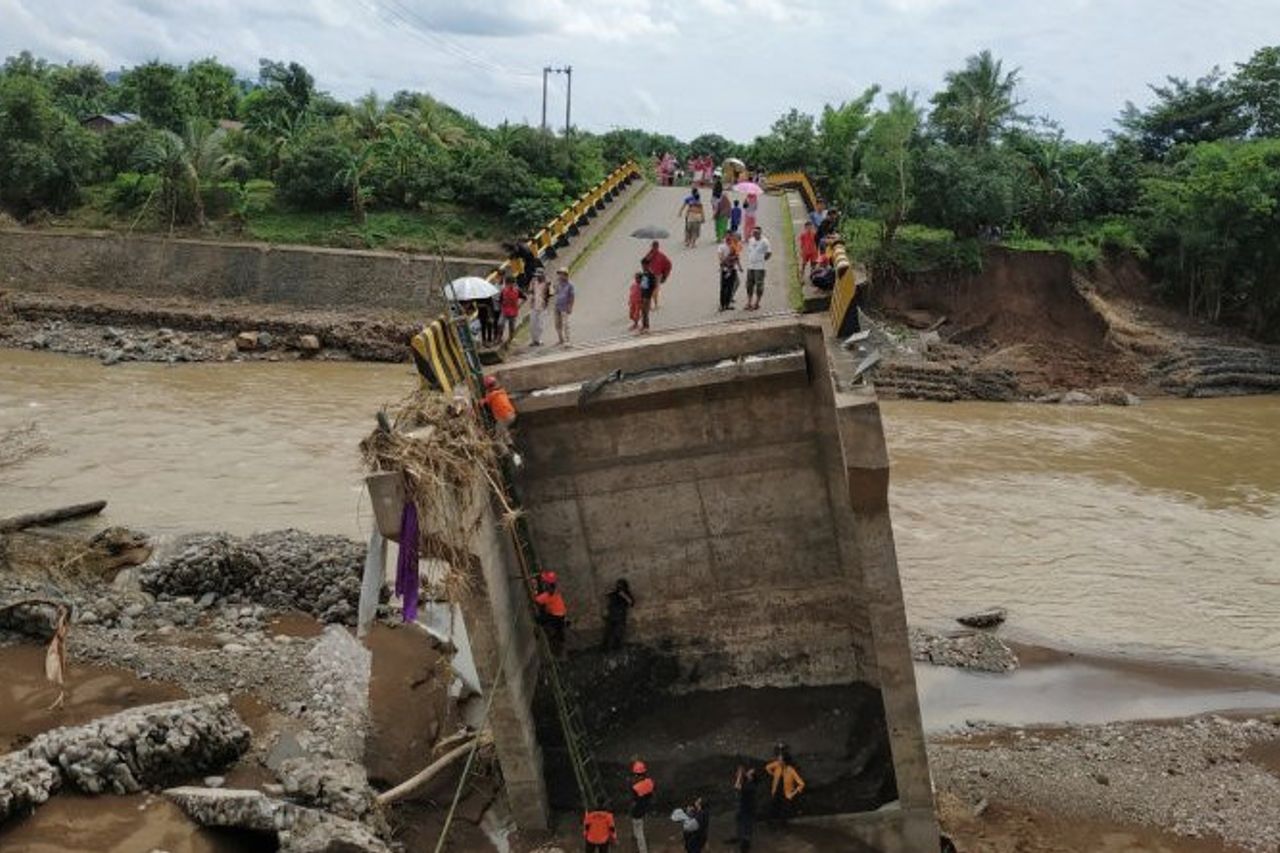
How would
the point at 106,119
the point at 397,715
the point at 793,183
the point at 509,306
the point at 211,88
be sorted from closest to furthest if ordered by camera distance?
the point at 397,715 < the point at 509,306 < the point at 793,183 < the point at 106,119 < the point at 211,88

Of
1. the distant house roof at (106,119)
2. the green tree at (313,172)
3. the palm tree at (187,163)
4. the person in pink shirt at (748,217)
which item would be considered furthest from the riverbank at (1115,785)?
the distant house roof at (106,119)

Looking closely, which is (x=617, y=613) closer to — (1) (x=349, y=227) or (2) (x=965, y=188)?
(2) (x=965, y=188)

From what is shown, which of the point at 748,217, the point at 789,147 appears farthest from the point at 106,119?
the point at 748,217

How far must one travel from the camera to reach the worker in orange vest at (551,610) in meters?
12.8

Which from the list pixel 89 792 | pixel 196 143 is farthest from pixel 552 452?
pixel 196 143

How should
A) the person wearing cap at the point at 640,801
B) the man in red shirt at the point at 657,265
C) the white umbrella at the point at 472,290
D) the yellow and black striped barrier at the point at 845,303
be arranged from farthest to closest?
the man in red shirt at the point at 657,265, the white umbrella at the point at 472,290, the yellow and black striped barrier at the point at 845,303, the person wearing cap at the point at 640,801

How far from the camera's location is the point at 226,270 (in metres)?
42.0

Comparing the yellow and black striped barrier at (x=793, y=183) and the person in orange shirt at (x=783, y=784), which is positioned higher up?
the yellow and black striped barrier at (x=793, y=183)

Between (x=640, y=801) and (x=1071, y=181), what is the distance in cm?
4044

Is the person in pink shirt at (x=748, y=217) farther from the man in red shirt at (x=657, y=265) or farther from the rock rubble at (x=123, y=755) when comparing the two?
the rock rubble at (x=123, y=755)

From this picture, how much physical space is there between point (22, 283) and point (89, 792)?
37572 millimetres

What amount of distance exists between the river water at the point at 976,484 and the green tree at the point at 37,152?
37.0ft

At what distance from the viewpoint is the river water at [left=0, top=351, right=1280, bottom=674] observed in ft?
64.6

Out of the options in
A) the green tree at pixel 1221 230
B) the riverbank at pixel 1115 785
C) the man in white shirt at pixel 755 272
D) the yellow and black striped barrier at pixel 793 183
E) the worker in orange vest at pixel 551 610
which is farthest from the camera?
the green tree at pixel 1221 230
